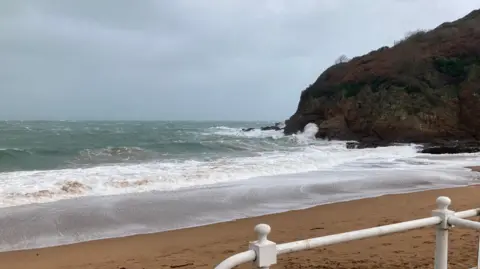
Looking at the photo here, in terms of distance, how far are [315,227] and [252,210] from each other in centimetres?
223

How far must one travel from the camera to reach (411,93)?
35219mm

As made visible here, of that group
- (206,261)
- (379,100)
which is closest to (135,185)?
(206,261)

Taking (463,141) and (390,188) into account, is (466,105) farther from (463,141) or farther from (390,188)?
(390,188)

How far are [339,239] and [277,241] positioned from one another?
4.19m

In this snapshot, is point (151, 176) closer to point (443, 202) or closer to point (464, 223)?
point (443, 202)

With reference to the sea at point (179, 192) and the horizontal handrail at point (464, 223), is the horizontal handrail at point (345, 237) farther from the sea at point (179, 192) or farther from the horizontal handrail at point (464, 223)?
the sea at point (179, 192)

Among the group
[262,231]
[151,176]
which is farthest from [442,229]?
[151,176]

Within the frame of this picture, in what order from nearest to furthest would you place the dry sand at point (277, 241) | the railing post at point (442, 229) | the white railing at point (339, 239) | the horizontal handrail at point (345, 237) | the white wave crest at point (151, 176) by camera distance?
the white railing at point (339, 239) < the horizontal handrail at point (345, 237) < the railing post at point (442, 229) < the dry sand at point (277, 241) < the white wave crest at point (151, 176)

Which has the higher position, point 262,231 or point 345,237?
point 262,231

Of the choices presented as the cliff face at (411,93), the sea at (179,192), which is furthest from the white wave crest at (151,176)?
the cliff face at (411,93)

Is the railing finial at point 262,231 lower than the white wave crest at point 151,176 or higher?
higher

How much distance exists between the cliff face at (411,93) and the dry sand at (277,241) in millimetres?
26093

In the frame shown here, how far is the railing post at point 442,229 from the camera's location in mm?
3404

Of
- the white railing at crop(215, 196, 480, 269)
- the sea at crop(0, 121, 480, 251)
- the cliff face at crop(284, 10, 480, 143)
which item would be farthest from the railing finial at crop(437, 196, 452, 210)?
the cliff face at crop(284, 10, 480, 143)
